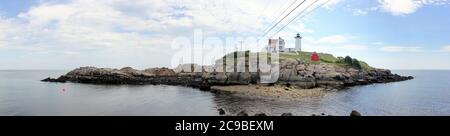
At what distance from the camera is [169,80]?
7519cm

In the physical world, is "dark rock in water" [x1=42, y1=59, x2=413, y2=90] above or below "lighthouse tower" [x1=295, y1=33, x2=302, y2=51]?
below

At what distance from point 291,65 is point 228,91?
51.0ft

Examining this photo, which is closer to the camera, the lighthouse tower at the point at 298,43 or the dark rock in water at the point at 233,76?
the dark rock in water at the point at 233,76

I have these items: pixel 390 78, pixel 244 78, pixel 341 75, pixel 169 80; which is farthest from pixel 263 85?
pixel 390 78

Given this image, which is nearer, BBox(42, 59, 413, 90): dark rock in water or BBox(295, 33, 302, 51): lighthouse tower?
BBox(42, 59, 413, 90): dark rock in water

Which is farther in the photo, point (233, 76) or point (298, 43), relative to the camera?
point (298, 43)

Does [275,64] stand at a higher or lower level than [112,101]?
higher

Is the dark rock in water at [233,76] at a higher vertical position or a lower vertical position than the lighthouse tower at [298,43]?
lower

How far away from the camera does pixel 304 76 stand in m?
59.0

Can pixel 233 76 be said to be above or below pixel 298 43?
below

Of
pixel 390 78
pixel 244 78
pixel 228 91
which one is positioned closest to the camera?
pixel 228 91
